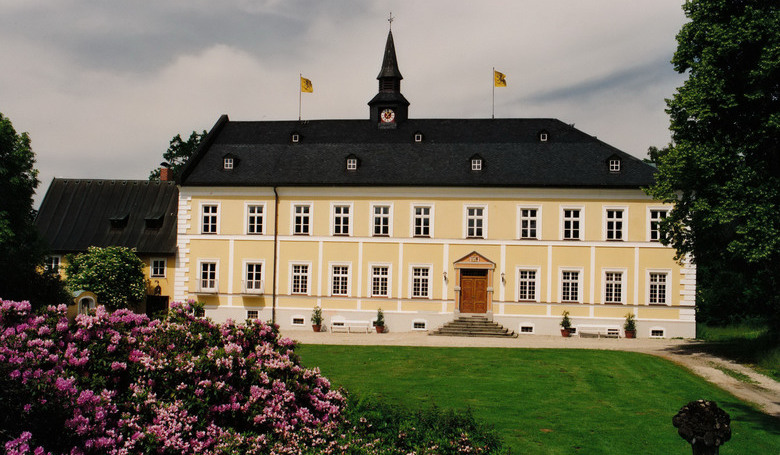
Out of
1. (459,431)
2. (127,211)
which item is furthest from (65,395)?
(127,211)

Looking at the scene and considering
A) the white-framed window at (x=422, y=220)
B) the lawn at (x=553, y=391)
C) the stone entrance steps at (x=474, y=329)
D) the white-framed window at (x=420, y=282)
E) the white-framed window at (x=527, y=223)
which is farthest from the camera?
the white-framed window at (x=422, y=220)

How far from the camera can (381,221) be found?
114 ft

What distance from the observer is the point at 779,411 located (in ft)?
51.8

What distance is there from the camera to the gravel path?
19.3 metres

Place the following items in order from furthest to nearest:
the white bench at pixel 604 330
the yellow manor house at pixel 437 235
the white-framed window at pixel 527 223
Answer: the white-framed window at pixel 527 223 → the yellow manor house at pixel 437 235 → the white bench at pixel 604 330

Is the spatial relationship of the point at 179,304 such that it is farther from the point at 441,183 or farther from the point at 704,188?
the point at 441,183

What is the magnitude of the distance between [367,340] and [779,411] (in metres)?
17.1

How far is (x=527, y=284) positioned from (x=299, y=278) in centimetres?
1192

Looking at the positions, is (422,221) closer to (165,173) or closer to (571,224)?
(571,224)

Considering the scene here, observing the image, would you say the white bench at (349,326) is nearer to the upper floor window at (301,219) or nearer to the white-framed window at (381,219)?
the white-framed window at (381,219)

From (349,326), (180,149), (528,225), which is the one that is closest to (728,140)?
(528,225)

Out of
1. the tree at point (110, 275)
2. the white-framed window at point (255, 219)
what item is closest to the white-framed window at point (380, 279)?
the white-framed window at point (255, 219)

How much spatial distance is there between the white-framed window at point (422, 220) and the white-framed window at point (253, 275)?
27.8 feet

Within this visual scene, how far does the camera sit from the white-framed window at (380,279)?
113 feet
